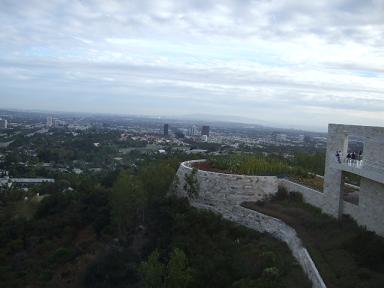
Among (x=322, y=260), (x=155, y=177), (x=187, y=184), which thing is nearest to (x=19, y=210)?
(x=155, y=177)

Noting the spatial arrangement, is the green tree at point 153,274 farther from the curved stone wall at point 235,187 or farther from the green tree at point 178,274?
the curved stone wall at point 235,187

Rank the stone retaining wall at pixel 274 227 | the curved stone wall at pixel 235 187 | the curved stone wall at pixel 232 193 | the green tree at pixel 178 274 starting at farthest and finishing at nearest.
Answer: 1. the curved stone wall at pixel 235 187
2. the curved stone wall at pixel 232 193
3. the stone retaining wall at pixel 274 227
4. the green tree at pixel 178 274

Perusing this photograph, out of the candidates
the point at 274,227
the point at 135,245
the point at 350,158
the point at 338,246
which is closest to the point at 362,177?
the point at 350,158

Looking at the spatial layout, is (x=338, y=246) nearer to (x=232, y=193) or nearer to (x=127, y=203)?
(x=232, y=193)

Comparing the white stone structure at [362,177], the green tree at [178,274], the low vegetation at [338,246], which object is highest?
the white stone structure at [362,177]

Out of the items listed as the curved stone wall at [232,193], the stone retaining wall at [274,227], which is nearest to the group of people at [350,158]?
the stone retaining wall at [274,227]

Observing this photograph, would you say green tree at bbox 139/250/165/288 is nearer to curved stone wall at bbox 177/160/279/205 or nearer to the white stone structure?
the white stone structure

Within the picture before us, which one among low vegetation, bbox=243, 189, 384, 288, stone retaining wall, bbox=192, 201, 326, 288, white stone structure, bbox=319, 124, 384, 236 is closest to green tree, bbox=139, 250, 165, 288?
stone retaining wall, bbox=192, 201, 326, 288

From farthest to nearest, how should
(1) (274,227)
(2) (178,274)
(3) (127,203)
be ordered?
(3) (127,203) → (1) (274,227) → (2) (178,274)
